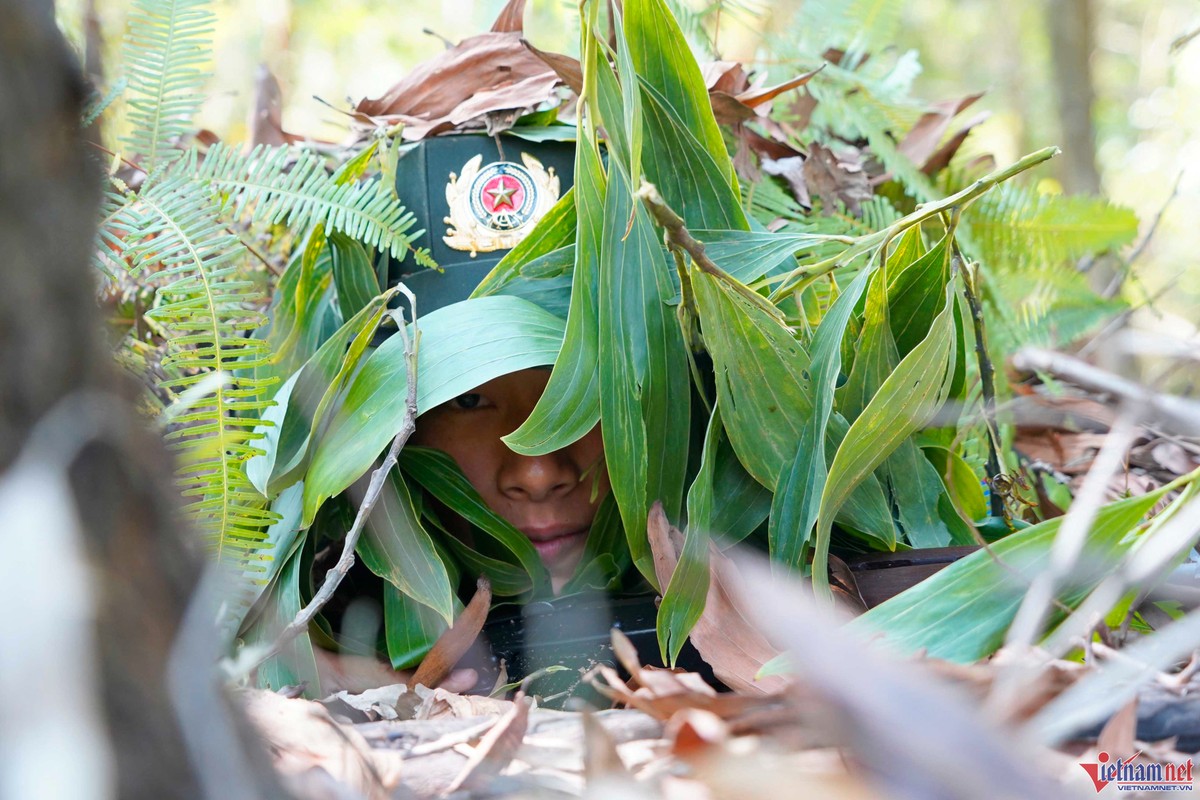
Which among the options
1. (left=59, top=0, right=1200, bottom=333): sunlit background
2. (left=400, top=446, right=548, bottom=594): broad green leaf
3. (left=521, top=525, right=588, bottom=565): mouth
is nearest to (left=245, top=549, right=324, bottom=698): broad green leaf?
(left=400, top=446, right=548, bottom=594): broad green leaf

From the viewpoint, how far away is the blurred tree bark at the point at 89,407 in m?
0.19

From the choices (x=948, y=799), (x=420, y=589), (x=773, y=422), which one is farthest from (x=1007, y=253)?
(x=948, y=799)

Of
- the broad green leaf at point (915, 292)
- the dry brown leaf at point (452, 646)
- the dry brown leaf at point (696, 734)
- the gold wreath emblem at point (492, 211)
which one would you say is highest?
the gold wreath emblem at point (492, 211)

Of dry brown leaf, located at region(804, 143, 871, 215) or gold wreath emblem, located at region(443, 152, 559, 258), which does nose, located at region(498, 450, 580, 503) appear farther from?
dry brown leaf, located at region(804, 143, 871, 215)

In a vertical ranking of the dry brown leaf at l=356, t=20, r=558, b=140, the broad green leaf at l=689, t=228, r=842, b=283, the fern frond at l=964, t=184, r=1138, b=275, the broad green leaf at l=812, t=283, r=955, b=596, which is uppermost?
the dry brown leaf at l=356, t=20, r=558, b=140

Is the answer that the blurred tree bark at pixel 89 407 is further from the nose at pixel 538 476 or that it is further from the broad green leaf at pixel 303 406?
the nose at pixel 538 476

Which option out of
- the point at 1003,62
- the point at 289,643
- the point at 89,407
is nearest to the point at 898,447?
the point at 289,643

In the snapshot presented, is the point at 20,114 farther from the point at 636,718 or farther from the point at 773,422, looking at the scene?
the point at 773,422

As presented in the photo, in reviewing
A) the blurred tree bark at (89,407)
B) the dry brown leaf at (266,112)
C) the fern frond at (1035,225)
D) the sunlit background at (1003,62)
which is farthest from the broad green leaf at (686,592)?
the sunlit background at (1003,62)

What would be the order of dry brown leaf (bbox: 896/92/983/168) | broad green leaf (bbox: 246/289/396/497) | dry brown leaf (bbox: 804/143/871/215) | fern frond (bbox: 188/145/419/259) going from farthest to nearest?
dry brown leaf (bbox: 896/92/983/168), dry brown leaf (bbox: 804/143/871/215), fern frond (bbox: 188/145/419/259), broad green leaf (bbox: 246/289/396/497)

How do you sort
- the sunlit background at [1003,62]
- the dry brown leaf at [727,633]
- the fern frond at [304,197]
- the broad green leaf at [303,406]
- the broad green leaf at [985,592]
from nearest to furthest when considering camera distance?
the broad green leaf at [985,592], the dry brown leaf at [727,633], the broad green leaf at [303,406], the fern frond at [304,197], the sunlit background at [1003,62]

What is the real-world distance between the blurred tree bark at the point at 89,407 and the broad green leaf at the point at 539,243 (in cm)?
48

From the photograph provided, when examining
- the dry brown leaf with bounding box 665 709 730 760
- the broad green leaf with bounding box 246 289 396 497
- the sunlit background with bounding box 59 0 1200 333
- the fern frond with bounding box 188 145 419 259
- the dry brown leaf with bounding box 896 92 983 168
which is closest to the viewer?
the dry brown leaf with bounding box 665 709 730 760

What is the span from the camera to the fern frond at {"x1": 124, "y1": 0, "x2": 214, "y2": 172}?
708 mm
